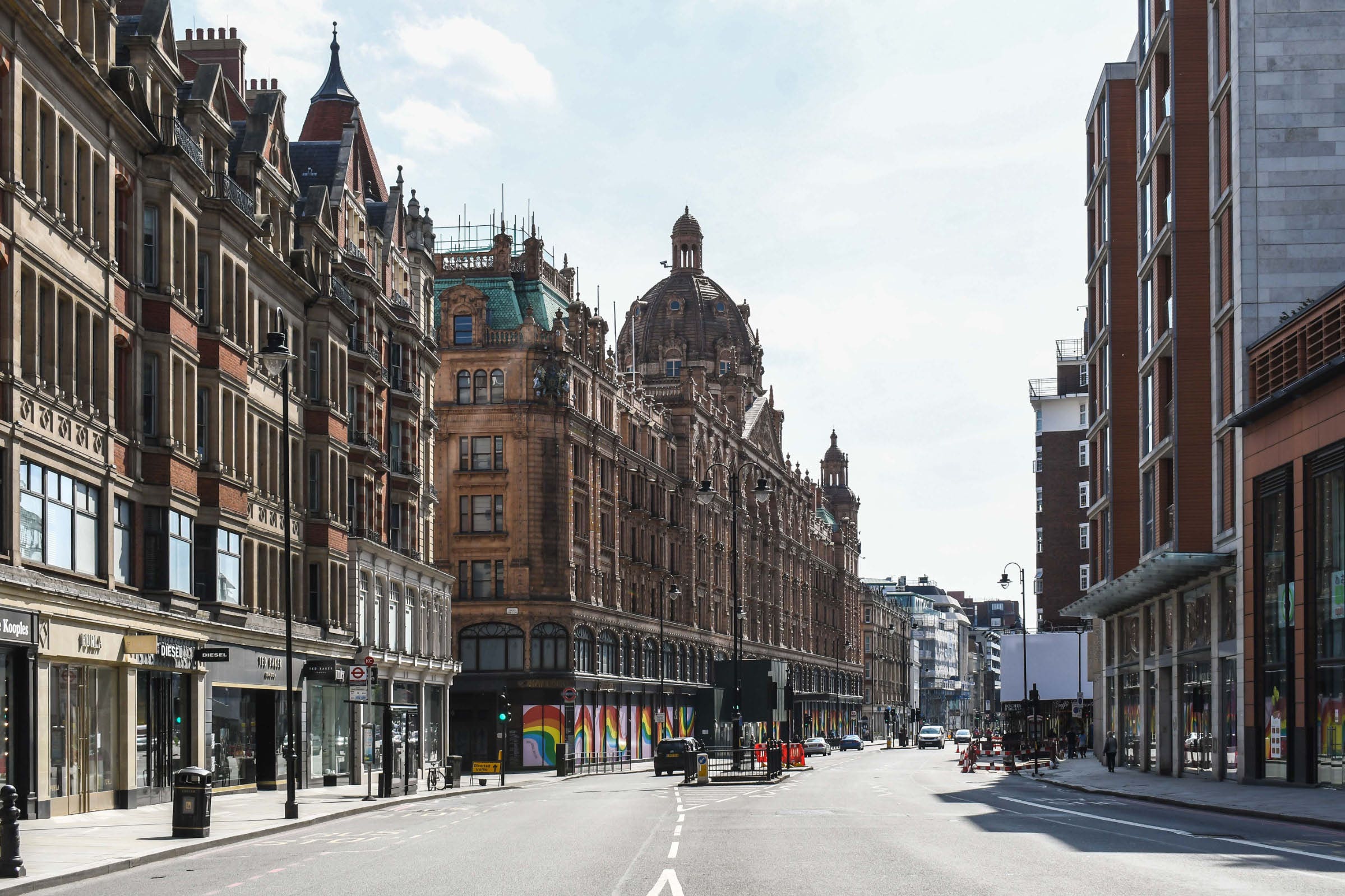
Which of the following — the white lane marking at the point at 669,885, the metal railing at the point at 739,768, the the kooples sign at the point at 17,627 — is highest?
the the kooples sign at the point at 17,627

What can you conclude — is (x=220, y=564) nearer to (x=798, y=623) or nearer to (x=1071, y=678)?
(x=1071, y=678)

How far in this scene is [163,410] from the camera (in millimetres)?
40094

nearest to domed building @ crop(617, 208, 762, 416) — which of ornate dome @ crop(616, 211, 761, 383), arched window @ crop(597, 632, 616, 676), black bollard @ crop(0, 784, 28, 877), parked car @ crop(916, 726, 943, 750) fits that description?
ornate dome @ crop(616, 211, 761, 383)

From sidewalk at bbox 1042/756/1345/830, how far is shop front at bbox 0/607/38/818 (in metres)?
23.2

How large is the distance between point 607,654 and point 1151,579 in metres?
41.0

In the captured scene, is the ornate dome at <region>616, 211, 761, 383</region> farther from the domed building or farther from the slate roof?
the slate roof

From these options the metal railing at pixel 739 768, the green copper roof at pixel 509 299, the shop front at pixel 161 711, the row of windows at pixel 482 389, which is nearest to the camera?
the shop front at pixel 161 711

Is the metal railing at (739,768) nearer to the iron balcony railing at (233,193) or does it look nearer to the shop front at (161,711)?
the shop front at (161,711)

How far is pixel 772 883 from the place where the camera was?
18828mm

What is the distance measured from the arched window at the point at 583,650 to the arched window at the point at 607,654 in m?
0.88

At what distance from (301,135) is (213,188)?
75.9ft

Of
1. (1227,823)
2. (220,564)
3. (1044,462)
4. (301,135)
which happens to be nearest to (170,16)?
(220,564)

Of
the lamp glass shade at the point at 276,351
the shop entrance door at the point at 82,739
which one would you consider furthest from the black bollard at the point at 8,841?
the lamp glass shade at the point at 276,351

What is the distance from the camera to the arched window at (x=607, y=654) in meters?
89.6
